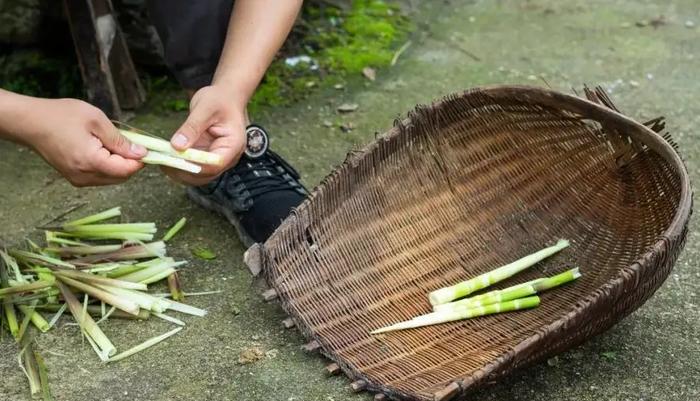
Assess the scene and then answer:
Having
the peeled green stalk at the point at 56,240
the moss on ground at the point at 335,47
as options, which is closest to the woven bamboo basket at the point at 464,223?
the peeled green stalk at the point at 56,240

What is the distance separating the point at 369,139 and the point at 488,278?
0.85 meters

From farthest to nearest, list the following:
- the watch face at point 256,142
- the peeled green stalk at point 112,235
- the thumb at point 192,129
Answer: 1. the watch face at point 256,142
2. the peeled green stalk at point 112,235
3. the thumb at point 192,129

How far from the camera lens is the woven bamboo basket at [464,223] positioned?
1620 mm

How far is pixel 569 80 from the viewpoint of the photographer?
9.33 ft

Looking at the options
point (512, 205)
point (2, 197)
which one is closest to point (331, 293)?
point (512, 205)

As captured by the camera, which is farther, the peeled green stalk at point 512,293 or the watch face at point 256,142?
the watch face at point 256,142

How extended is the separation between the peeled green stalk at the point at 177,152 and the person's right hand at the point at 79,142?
7 centimetres

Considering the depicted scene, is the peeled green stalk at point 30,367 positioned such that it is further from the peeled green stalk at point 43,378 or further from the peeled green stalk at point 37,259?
the peeled green stalk at point 37,259

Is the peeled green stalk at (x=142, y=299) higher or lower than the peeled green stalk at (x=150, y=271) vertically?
higher

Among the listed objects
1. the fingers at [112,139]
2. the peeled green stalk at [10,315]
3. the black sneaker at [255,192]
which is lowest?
the peeled green stalk at [10,315]

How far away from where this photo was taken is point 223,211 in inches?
83.3

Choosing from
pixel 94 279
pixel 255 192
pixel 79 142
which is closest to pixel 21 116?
pixel 79 142

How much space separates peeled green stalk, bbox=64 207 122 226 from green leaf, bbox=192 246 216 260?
0.22 m

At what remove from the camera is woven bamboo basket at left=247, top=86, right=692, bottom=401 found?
162 cm
